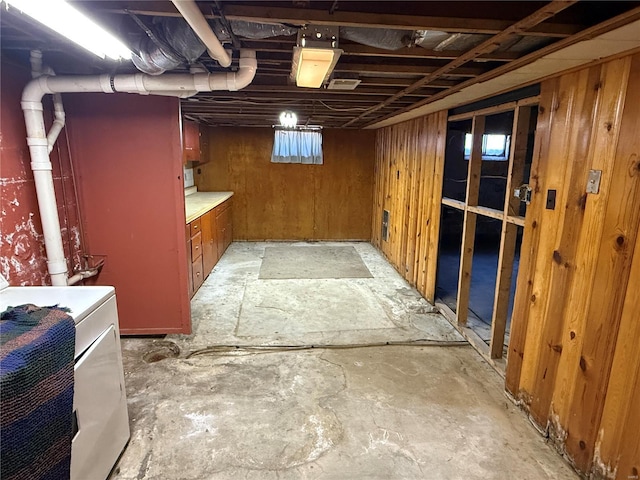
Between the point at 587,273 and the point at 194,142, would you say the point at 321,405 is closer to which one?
the point at 587,273

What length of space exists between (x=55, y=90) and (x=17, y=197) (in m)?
0.72

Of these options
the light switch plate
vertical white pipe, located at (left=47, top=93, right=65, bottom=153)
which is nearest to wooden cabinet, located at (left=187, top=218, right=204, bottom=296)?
vertical white pipe, located at (left=47, top=93, right=65, bottom=153)

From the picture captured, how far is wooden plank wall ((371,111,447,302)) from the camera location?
3910mm

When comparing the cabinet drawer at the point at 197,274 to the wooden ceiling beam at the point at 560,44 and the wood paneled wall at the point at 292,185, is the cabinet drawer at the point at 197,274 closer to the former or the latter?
the wood paneled wall at the point at 292,185

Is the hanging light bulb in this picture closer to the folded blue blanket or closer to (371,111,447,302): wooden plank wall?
(371,111,447,302): wooden plank wall

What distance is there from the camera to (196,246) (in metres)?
4.06

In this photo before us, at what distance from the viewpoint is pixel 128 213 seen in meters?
3.02

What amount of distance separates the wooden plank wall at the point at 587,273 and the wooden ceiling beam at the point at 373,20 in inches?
18.8

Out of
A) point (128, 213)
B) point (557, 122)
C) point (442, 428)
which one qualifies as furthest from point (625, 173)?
point (128, 213)

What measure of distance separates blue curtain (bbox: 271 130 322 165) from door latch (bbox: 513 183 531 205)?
438cm

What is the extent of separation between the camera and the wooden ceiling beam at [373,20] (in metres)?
1.48

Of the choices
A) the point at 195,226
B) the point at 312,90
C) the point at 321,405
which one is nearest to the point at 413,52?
the point at 312,90

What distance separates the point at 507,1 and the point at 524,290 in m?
1.66

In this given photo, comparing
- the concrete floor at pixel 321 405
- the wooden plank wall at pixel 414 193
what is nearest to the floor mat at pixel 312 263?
the wooden plank wall at pixel 414 193
